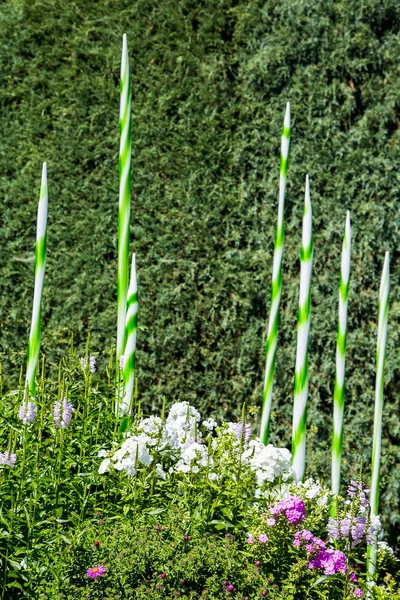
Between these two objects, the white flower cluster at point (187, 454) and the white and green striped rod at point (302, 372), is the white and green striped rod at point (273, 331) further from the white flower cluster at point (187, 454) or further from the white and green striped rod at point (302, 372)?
the white flower cluster at point (187, 454)

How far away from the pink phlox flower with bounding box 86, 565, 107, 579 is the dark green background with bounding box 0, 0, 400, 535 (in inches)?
76.7

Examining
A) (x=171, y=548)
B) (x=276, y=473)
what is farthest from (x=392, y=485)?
(x=171, y=548)

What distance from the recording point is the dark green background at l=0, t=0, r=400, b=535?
13.5 feet

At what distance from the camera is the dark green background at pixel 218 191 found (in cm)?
410

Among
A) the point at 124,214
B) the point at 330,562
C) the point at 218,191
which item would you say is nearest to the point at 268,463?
the point at 330,562

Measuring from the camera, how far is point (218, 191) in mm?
4258

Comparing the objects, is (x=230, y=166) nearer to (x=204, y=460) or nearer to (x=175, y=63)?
(x=175, y=63)

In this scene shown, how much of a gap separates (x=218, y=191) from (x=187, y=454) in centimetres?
183

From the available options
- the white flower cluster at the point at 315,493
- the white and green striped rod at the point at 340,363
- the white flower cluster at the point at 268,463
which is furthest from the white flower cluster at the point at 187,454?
the white and green striped rod at the point at 340,363

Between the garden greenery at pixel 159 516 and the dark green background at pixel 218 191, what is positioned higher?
the dark green background at pixel 218 191

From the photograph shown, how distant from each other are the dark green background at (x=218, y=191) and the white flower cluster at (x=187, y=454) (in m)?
1.14

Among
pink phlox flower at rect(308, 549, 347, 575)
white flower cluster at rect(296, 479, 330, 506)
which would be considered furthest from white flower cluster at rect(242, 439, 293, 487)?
pink phlox flower at rect(308, 549, 347, 575)

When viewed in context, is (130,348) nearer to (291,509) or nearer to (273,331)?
Answer: (273,331)

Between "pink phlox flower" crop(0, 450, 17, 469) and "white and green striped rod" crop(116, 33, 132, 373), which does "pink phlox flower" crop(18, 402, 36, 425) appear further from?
"white and green striped rod" crop(116, 33, 132, 373)
